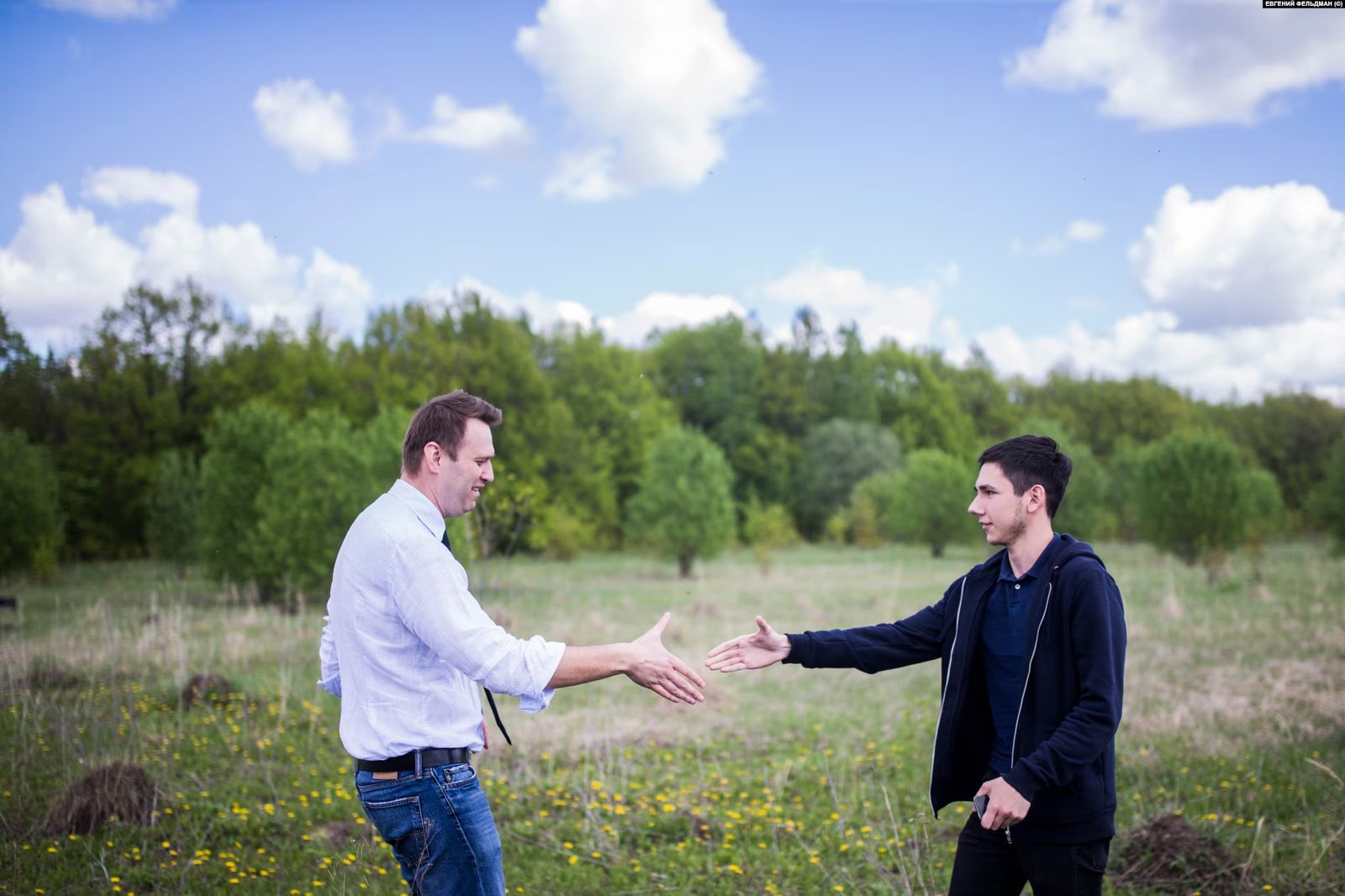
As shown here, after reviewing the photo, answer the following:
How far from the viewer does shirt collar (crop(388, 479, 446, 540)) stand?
3.05m

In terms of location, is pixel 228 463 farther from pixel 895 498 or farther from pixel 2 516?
pixel 895 498

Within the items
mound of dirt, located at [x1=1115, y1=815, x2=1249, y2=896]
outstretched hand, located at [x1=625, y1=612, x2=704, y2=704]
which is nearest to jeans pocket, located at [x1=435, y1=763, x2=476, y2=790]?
outstretched hand, located at [x1=625, y1=612, x2=704, y2=704]

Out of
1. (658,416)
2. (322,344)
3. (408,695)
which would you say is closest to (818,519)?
(658,416)

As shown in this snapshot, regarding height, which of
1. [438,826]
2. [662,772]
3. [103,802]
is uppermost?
[438,826]

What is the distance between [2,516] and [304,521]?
230 inches

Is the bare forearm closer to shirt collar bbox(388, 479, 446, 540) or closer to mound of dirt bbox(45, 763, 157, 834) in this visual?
shirt collar bbox(388, 479, 446, 540)

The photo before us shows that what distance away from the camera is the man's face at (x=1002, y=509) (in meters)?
3.59

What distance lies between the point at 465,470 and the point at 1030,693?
2.16 metres

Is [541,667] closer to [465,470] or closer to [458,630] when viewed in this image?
[458,630]

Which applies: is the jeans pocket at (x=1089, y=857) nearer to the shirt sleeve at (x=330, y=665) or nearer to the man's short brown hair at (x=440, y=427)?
the man's short brown hair at (x=440, y=427)

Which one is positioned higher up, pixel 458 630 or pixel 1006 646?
pixel 458 630

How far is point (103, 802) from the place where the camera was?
20.3ft

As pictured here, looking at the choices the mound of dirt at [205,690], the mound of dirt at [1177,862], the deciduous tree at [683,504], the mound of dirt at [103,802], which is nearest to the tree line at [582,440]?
the deciduous tree at [683,504]

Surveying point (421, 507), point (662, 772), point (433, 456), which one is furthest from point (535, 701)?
point (662, 772)
